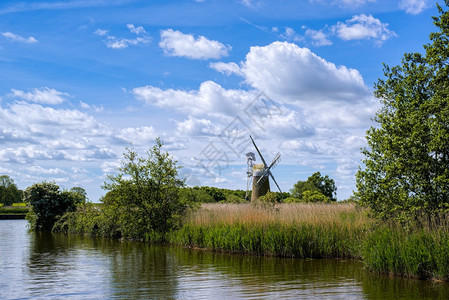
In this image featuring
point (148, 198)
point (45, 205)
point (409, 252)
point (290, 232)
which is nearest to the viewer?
point (409, 252)

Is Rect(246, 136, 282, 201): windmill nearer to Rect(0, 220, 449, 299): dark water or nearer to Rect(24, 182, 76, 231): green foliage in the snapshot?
Rect(24, 182, 76, 231): green foliage

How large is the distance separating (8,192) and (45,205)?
63673mm

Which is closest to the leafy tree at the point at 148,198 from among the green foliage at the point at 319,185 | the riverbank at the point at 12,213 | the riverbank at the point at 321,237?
the riverbank at the point at 321,237

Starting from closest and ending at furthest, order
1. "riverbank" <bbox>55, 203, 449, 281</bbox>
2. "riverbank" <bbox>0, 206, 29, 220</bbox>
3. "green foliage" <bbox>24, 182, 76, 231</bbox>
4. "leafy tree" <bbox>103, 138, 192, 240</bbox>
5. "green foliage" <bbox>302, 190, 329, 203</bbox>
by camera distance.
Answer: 1. "riverbank" <bbox>55, 203, 449, 281</bbox>
2. "leafy tree" <bbox>103, 138, 192, 240</bbox>
3. "green foliage" <bbox>24, 182, 76, 231</bbox>
4. "green foliage" <bbox>302, 190, 329, 203</bbox>
5. "riverbank" <bbox>0, 206, 29, 220</bbox>

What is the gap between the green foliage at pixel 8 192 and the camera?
308ft

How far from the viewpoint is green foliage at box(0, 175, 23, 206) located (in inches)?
3693

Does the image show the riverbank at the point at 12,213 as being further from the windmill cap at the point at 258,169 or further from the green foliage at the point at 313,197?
the green foliage at the point at 313,197

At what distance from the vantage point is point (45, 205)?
38.8 metres

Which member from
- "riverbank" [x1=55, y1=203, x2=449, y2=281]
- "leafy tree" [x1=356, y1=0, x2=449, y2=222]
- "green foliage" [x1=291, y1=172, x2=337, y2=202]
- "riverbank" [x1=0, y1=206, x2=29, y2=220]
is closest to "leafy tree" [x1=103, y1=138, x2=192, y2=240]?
"riverbank" [x1=55, y1=203, x2=449, y2=281]

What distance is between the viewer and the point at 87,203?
1342 inches

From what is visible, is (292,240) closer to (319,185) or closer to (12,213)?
(319,185)

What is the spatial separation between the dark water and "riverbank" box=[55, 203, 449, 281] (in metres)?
0.49

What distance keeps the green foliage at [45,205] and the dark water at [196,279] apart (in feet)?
70.6

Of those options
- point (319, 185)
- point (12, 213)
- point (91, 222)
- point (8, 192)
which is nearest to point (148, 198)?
point (91, 222)
